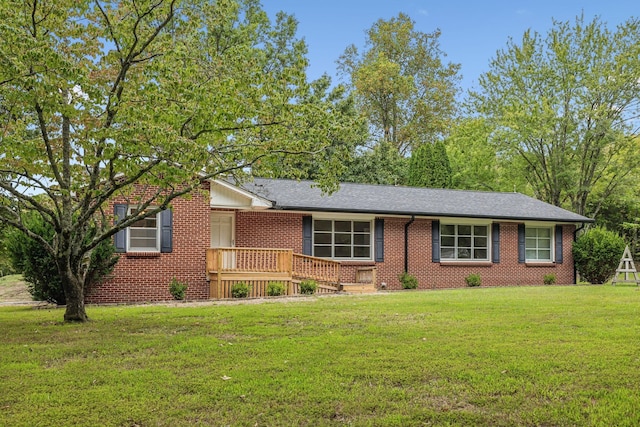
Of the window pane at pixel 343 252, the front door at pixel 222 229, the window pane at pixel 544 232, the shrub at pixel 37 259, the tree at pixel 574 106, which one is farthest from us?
the tree at pixel 574 106

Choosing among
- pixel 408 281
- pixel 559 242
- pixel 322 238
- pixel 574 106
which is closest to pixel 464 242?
pixel 408 281

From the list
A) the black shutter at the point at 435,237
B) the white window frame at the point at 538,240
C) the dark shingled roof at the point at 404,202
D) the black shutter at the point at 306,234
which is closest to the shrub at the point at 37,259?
the dark shingled roof at the point at 404,202

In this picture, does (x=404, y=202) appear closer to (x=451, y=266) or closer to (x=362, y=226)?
(x=362, y=226)

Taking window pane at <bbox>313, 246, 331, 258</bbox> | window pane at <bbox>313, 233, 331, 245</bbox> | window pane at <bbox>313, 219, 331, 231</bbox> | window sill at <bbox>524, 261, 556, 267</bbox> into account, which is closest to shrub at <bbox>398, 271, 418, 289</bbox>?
window pane at <bbox>313, 246, 331, 258</bbox>

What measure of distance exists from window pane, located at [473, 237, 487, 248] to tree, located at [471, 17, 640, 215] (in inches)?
396

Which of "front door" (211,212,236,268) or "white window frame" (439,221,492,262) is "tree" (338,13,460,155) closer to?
"white window frame" (439,221,492,262)

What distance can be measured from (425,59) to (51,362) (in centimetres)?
3988

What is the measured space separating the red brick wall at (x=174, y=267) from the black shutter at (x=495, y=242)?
10.9 meters

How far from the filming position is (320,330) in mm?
8984

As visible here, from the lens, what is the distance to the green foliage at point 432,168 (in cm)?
3031

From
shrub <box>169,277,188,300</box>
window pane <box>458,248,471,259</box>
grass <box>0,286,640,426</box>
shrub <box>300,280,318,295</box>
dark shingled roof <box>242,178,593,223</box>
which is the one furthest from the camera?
window pane <box>458,248,471,259</box>

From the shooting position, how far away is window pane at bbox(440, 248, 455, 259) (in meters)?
21.8

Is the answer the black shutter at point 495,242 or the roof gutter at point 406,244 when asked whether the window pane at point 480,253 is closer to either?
the black shutter at point 495,242

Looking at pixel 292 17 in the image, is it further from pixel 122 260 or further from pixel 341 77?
pixel 122 260
